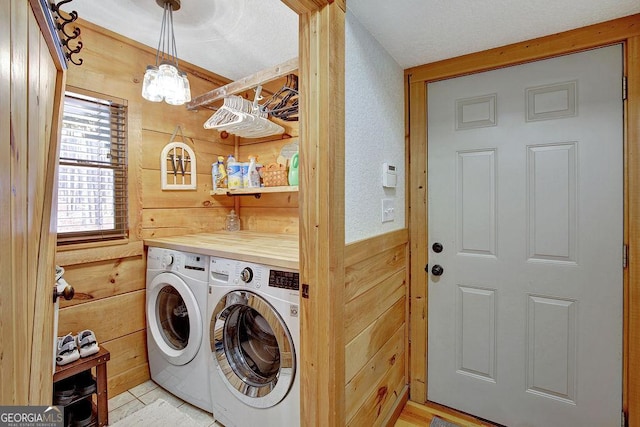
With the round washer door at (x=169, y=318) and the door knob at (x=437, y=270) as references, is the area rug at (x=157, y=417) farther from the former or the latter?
the door knob at (x=437, y=270)

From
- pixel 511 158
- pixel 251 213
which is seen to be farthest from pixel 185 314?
pixel 511 158

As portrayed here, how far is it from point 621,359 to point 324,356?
→ 4.93 feet

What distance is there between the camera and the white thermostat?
5.19ft

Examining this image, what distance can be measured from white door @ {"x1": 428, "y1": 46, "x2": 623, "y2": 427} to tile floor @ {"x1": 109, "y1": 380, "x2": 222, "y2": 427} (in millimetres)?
1445

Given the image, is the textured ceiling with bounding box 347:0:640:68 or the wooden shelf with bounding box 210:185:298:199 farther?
the wooden shelf with bounding box 210:185:298:199

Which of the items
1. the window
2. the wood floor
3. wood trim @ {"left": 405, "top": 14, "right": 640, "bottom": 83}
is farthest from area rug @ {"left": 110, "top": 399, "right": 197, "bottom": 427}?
wood trim @ {"left": 405, "top": 14, "right": 640, "bottom": 83}

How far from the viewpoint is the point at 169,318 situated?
6.75 ft

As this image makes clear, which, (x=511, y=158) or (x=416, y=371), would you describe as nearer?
(x=511, y=158)

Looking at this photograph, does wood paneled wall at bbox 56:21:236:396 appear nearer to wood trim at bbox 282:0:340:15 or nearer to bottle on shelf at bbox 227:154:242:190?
bottle on shelf at bbox 227:154:242:190

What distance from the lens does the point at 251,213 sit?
2662 millimetres

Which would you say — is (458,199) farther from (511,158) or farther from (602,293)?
(602,293)

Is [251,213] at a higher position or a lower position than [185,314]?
higher

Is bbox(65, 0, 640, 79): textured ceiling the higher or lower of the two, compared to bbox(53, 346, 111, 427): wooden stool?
higher

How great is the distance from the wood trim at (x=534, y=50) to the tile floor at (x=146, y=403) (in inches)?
97.1
